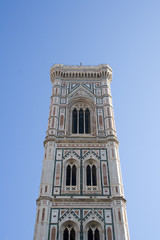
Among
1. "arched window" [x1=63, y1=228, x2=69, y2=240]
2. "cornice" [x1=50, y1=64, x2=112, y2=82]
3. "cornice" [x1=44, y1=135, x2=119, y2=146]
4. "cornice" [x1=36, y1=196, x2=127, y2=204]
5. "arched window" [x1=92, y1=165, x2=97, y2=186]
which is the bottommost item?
"arched window" [x1=63, y1=228, x2=69, y2=240]

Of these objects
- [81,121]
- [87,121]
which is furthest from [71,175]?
[87,121]

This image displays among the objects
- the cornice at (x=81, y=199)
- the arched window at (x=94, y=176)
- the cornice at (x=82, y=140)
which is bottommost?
the cornice at (x=81, y=199)

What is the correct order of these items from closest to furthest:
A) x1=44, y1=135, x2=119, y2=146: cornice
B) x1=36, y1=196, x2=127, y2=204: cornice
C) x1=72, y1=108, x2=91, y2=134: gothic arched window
Answer: 1. x1=36, y1=196, x2=127, y2=204: cornice
2. x1=44, y1=135, x2=119, y2=146: cornice
3. x1=72, y1=108, x2=91, y2=134: gothic arched window

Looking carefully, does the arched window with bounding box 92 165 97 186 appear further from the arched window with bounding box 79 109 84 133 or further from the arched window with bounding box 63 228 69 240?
the arched window with bounding box 79 109 84 133

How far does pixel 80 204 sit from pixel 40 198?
240 cm

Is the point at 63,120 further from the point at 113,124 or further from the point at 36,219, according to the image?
the point at 36,219

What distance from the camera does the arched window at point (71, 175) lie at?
19564 millimetres

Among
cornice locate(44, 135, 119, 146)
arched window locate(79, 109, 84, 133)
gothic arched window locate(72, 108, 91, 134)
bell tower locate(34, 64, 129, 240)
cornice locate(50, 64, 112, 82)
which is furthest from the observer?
cornice locate(50, 64, 112, 82)

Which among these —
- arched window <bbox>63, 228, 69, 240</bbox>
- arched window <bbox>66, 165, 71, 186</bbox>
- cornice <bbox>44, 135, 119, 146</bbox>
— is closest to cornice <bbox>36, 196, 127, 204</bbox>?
arched window <bbox>66, 165, 71, 186</bbox>

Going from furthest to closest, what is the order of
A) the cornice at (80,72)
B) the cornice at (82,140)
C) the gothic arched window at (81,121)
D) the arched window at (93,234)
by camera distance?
the cornice at (80,72)
the gothic arched window at (81,121)
the cornice at (82,140)
the arched window at (93,234)

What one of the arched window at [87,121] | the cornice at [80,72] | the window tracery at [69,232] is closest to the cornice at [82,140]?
the arched window at [87,121]

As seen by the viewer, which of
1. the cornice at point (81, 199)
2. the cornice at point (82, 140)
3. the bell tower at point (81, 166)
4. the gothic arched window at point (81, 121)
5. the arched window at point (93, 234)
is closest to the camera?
the arched window at point (93, 234)

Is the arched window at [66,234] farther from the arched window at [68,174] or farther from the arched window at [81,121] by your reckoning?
the arched window at [81,121]

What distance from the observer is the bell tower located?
17.0 metres
